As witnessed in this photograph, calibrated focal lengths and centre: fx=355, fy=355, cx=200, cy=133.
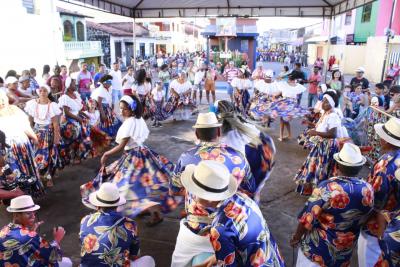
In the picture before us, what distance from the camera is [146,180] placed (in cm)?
434

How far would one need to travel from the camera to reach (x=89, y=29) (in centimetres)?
3219

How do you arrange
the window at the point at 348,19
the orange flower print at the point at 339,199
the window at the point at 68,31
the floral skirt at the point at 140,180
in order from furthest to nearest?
1. the window at the point at 348,19
2. the window at the point at 68,31
3. the floral skirt at the point at 140,180
4. the orange flower print at the point at 339,199

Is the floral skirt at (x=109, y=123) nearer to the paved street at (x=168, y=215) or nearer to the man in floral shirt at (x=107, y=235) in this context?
the paved street at (x=168, y=215)

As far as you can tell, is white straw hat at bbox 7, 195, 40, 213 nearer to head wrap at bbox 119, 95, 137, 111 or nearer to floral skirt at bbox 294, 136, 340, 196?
head wrap at bbox 119, 95, 137, 111

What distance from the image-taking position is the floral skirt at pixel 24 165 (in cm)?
491

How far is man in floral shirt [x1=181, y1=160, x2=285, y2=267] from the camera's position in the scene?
1.95m

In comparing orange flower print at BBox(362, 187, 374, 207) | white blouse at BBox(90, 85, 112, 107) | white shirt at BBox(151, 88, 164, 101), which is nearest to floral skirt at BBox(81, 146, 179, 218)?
orange flower print at BBox(362, 187, 374, 207)

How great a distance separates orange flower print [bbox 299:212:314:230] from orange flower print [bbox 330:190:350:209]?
227 mm

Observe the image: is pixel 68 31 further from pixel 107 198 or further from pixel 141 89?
pixel 107 198

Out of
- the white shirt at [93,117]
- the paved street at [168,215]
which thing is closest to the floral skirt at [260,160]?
the paved street at [168,215]

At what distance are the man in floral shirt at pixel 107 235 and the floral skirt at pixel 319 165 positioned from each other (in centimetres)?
324

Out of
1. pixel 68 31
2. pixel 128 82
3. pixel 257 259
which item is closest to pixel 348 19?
pixel 68 31

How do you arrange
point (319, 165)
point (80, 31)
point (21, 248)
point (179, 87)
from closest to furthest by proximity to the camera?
point (21, 248) < point (319, 165) < point (179, 87) < point (80, 31)

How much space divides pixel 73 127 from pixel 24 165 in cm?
147
